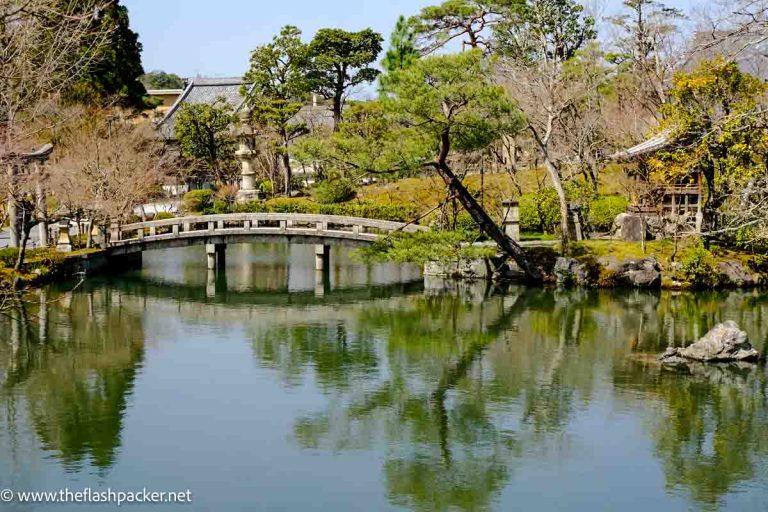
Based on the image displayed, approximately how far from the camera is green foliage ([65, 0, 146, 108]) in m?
33.3

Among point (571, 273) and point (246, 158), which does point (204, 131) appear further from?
point (571, 273)

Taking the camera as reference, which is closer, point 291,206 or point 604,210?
point 604,210

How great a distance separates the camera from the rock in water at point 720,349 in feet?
52.6

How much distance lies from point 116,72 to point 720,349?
26670 mm

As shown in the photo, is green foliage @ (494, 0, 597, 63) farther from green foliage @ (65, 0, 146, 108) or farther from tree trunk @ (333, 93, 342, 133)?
green foliage @ (65, 0, 146, 108)

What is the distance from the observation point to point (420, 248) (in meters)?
22.8

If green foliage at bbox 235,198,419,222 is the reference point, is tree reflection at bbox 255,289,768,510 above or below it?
below

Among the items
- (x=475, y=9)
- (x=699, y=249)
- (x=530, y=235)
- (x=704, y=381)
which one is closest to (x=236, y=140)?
(x=475, y=9)

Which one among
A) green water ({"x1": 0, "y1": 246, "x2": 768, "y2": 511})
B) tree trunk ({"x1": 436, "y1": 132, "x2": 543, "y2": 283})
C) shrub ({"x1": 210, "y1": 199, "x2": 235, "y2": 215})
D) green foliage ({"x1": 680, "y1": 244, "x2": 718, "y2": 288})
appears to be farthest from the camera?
shrub ({"x1": 210, "y1": 199, "x2": 235, "y2": 215})

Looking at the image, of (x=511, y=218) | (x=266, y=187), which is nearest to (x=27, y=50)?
(x=511, y=218)

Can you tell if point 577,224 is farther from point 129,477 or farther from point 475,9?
point 129,477

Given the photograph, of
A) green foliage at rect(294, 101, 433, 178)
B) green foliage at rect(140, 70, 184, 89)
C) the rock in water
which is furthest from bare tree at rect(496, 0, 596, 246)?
green foliage at rect(140, 70, 184, 89)

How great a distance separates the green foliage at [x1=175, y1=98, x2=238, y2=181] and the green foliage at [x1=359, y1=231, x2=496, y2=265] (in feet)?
58.0

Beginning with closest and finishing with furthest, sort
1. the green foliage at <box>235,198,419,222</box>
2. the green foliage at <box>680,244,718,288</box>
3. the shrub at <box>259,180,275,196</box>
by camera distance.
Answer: the green foliage at <box>680,244,718,288</box> < the green foliage at <box>235,198,419,222</box> < the shrub at <box>259,180,275,196</box>
